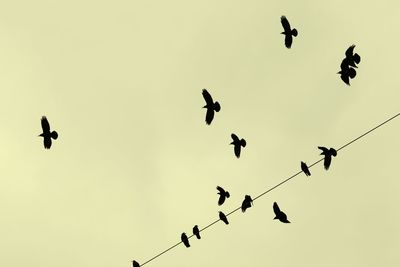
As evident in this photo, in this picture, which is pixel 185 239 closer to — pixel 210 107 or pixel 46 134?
pixel 210 107

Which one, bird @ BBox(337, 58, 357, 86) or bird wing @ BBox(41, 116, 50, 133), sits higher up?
bird wing @ BBox(41, 116, 50, 133)

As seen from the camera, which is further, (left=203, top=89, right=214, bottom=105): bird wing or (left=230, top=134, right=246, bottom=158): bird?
(left=230, top=134, right=246, bottom=158): bird

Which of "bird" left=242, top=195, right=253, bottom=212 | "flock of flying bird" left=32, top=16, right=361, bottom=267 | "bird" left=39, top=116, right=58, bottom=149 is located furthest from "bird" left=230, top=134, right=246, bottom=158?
"bird" left=39, top=116, right=58, bottom=149

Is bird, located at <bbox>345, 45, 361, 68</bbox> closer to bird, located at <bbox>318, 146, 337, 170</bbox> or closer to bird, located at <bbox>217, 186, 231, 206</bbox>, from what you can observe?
bird, located at <bbox>318, 146, 337, 170</bbox>

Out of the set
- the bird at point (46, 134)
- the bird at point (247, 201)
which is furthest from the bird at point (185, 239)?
the bird at point (46, 134)

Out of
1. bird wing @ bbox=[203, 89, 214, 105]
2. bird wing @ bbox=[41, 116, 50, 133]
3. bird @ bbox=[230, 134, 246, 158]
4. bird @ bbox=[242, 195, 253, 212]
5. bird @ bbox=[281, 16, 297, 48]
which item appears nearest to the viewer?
bird @ bbox=[242, 195, 253, 212]

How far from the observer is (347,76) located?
22047 mm

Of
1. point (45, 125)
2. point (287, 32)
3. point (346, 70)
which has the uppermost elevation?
point (45, 125)

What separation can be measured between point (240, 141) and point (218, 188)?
1982 millimetres

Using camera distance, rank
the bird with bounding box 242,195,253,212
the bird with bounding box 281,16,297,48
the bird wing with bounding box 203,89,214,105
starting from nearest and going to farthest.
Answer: the bird with bounding box 242,195,253,212, the bird with bounding box 281,16,297,48, the bird wing with bounding box 203,89,214,105

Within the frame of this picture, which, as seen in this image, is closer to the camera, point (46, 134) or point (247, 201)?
point (247, 201)

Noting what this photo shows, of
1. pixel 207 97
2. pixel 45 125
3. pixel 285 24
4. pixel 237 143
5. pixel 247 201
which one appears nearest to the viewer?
pixel 247 201

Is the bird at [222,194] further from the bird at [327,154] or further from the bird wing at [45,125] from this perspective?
the bird wing at [45,125]

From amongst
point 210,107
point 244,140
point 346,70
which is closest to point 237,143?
point 244,140
